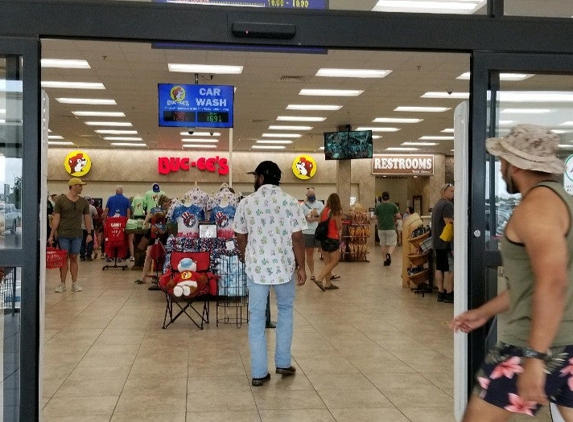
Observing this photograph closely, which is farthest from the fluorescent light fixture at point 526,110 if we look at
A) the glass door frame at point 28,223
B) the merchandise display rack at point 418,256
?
the merchandise display rack at point 418,256

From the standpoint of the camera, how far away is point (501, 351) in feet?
7.67

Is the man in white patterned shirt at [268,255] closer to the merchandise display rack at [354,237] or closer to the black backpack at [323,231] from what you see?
the black backpack at [323,231]

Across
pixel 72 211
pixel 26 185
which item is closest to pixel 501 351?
pixel 26 185

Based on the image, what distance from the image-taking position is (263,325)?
4871mm

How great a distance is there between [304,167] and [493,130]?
22594 mm

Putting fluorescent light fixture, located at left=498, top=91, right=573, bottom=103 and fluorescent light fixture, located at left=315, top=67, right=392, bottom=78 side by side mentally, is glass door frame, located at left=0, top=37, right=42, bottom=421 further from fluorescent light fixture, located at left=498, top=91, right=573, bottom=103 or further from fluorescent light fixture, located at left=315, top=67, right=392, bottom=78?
fluorescent light fixture, located at left=315, top=67, right=392, bottom=78

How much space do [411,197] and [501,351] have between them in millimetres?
27316

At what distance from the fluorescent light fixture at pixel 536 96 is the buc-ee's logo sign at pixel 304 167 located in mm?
22321

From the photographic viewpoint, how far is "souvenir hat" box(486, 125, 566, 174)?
2.32 metres

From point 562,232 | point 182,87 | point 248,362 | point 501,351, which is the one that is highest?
point 182,87

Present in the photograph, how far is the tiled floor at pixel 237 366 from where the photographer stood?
4.29 metres

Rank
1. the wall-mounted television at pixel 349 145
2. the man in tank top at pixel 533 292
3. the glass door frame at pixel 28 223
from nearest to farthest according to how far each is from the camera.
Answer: the man in tank top at pixel 533 292 < the glass door frame at pixel 28 223 < the wall-mounted television at pixel 349 145

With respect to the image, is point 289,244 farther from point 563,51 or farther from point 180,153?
point 180,153

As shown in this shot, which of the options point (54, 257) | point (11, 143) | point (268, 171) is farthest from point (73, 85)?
point (11, 143)
